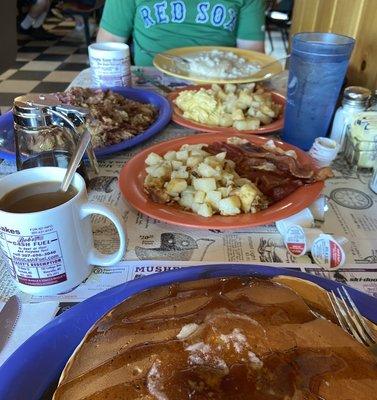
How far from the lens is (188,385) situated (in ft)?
1.38

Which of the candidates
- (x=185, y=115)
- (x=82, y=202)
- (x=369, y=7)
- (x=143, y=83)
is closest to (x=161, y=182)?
(x=82, y=202)

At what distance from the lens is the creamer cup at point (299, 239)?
730 millimetres

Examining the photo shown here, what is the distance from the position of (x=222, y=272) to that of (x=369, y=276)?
27 cm

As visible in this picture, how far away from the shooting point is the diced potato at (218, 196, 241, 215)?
0.77 m

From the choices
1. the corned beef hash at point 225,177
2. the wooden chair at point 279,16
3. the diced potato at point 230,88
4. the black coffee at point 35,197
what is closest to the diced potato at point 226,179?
the corned beef hash at point 225,177

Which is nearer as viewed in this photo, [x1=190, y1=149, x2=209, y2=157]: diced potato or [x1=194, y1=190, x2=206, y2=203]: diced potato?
[x1=194, y1=190, x2=206, y2=203]: diced potato

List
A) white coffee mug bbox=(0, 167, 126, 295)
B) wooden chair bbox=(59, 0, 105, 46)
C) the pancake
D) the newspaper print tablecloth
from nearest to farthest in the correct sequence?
1. the pancake
2. white coffee mug bbox=(0, 167, 126, 295)
3. the newspaper print tablecloth
4. wooden chair bbox=(59, 0, 105, 46)

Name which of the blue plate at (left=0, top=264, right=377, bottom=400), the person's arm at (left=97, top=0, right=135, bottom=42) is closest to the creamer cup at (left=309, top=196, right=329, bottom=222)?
the blue plate at (left=0, top=264, right=377, bottom=400)

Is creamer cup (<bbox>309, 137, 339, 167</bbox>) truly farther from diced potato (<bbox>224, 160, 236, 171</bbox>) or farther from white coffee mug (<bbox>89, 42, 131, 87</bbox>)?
white coffee mug (<bbox>89, 42, 131, 87</bbox>)

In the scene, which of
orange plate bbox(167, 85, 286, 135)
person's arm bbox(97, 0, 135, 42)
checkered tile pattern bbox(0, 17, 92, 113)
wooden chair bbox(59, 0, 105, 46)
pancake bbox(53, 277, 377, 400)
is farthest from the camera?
wooden chair bbox(59, 0, 105, 46)

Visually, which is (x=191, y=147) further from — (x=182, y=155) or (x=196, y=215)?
(x=196, y=215)

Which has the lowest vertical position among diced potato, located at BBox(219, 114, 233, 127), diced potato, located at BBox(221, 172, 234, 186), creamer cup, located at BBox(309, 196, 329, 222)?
creamer cup, located at BBox(309, 196, 329, 222)

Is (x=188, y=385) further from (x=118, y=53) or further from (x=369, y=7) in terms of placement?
(x=369, y=7)

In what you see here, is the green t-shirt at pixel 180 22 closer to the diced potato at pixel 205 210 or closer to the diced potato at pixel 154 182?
the diced potato at pixel 154 182
